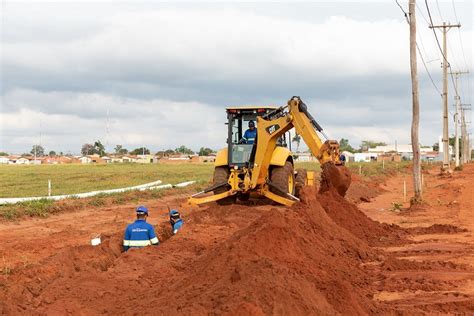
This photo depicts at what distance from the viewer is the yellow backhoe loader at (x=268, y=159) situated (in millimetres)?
14771

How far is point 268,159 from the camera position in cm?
1571

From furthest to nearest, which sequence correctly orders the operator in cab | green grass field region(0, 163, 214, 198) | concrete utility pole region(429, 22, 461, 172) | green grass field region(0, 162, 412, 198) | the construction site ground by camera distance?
concrete utility pole region(429, 22, 461, 172) → green grass field region(0, 162, 412, 198) → green grass field region(0, 163, 214, 198) → the operator in cab → the construction site ground

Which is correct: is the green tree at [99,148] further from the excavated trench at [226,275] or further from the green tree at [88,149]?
the excavated trench at [226,275]

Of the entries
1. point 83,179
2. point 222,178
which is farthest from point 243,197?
point 83,179

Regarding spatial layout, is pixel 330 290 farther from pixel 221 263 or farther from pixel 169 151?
Result: pixel 169 151

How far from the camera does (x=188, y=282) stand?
7.20m

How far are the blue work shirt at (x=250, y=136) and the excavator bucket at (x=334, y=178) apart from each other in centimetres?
277

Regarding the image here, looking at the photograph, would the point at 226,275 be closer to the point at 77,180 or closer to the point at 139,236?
the point at 139,236

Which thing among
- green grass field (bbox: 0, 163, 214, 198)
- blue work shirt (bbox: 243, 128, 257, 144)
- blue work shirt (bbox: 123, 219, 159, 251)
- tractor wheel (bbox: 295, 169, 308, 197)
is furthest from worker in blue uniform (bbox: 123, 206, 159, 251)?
green grass field (bbox: 0, 163, 214, 198)

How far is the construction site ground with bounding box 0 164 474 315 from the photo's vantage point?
6324 millimetres

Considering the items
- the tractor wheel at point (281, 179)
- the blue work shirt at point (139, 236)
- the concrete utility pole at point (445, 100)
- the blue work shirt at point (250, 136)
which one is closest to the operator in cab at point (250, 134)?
the blue work shirt at point (250, 136)

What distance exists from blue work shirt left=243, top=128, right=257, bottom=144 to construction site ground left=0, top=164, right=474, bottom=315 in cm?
292

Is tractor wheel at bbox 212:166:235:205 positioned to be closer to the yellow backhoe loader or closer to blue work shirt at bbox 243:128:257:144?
the yellow backhoe loader

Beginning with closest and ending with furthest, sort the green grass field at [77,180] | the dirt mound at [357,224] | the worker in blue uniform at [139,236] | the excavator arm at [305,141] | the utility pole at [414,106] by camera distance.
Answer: the worker in blue uniform at [139,236] < the dirt mound at [357,224] < the excavator arm at [305,141] < the utility pole at [414,106] < the green grass field at [77,180]
